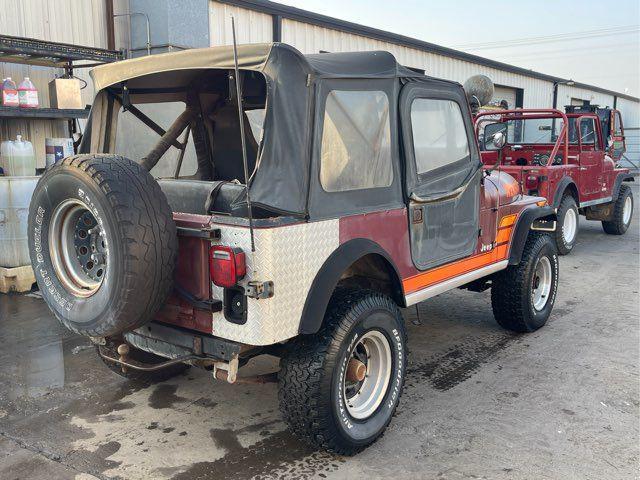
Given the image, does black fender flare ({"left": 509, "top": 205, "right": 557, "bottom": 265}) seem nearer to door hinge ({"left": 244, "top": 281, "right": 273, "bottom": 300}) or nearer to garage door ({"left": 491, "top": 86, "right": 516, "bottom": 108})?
door hinge ({"left": 244, "top": 281, "right": 273, "bottom": 300})

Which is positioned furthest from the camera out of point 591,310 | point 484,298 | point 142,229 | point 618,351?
point 484,298

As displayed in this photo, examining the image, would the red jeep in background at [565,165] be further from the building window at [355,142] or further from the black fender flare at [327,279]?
the black fender flare at [327,279]

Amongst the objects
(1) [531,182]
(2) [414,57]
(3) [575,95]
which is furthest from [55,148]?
(3) [575,95]

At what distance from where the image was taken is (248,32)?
1051 cm

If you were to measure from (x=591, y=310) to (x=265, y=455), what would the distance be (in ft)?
13.8

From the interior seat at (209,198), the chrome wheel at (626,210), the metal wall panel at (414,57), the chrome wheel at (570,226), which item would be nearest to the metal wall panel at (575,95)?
the metal wall panel at (414,57)

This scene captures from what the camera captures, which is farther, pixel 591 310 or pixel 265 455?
pixel 591 310

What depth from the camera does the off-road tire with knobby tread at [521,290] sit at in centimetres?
506

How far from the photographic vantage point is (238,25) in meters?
10.3

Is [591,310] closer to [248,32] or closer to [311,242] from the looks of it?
[311,242]

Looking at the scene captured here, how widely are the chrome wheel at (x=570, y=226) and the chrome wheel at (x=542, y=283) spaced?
3.92m

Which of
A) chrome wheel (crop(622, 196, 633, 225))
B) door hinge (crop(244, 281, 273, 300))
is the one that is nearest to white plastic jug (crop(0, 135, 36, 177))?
Answer: door hinge (crop(244, 281, 273, 300))

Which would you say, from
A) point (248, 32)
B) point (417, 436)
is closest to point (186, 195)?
point (417, 436)

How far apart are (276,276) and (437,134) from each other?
1.81 m
